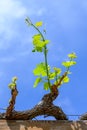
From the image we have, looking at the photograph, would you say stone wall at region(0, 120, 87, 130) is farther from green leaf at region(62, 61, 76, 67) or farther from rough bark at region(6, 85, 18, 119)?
green leaf at region(62, 61, 76, 67)

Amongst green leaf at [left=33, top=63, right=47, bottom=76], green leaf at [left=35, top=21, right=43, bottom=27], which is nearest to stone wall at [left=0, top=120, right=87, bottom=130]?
green leaf at [left=33, top=63, right=47, bottom=76]

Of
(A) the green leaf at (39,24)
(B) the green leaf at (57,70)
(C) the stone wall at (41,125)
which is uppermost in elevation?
(A) the green leaf at (39,24)

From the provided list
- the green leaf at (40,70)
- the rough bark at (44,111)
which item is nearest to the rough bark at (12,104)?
the rough bark at (44,111)

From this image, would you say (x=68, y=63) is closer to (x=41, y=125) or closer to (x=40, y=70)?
(x=40, y=70)

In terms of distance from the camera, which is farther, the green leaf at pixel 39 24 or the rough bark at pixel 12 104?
the green leaf at pixel 39 24

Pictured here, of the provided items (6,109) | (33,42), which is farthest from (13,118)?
(33,42)

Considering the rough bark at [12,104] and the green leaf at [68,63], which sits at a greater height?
the green leaf at [68,63]

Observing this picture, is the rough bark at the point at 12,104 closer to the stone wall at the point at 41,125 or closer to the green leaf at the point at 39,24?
the stone wall at the point at 41,125

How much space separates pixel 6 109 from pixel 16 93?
0.11 m

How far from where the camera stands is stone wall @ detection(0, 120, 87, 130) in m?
2.41

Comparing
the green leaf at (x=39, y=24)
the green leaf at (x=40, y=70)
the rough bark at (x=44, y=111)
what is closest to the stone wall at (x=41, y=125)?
the rough bark at (x=44, y=111)

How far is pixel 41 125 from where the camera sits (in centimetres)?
244

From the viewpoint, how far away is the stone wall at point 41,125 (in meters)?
2.41

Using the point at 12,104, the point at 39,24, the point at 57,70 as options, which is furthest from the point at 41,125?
the point at 39,24
